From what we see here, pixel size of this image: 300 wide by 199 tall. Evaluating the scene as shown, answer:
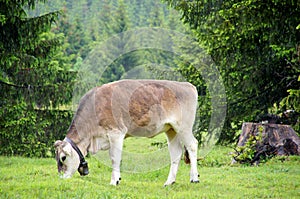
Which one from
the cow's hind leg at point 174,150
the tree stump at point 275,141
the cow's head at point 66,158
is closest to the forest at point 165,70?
the tree stump at point 275,141

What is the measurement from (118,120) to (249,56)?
6.89m

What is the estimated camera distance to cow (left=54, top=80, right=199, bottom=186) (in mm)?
9258

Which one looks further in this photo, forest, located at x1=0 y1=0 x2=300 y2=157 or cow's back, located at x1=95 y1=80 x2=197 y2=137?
forest, located at x1=0 y1=0 x2=300 y2=157

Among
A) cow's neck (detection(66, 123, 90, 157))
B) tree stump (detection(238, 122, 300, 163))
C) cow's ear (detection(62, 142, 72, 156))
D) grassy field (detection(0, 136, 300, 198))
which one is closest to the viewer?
grassy field (detection(0, 136, 300, 198))

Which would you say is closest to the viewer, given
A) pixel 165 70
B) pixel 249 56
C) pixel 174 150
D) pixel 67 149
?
pixel 67 149

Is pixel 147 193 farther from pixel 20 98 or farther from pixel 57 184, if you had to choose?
pixel 20 98

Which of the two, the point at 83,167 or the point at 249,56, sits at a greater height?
the point at 249,56

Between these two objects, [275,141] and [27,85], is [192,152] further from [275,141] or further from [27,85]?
[27,85]

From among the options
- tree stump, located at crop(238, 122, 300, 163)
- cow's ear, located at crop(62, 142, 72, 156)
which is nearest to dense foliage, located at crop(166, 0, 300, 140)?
tree stump, located at crop(238, 122, 300, 163)

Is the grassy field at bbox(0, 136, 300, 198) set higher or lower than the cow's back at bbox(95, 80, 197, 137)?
lower

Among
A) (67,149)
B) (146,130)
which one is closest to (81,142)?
(67,149)

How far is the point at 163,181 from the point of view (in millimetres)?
10266

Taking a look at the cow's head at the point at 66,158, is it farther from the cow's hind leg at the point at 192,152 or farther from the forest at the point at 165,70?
the forest at the point at 165,70

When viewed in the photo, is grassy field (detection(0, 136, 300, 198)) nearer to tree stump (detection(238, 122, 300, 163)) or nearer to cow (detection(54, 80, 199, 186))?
cow (detection(54, 80, 199, 186))
